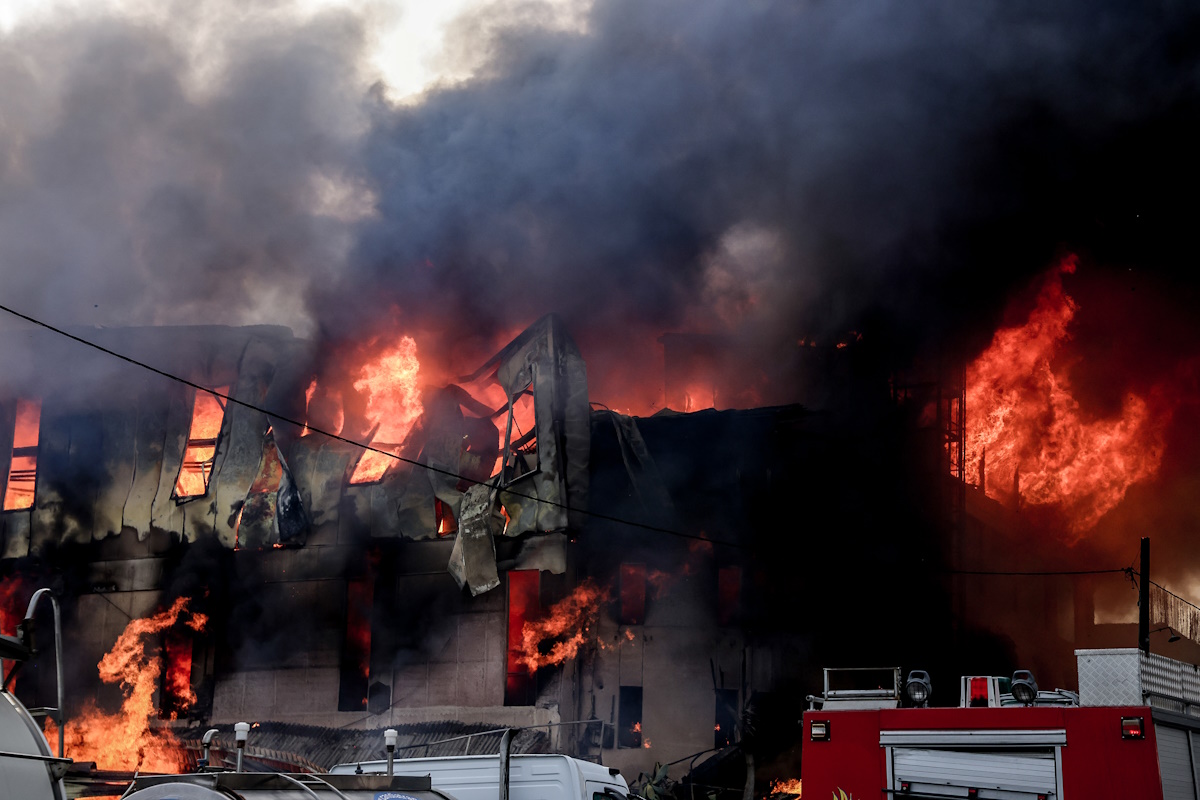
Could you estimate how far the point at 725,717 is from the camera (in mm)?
25609

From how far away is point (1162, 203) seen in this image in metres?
30.4

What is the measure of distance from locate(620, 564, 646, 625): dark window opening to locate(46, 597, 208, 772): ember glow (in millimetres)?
11369

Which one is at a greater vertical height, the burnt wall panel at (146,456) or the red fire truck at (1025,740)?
the burnt wall panel at (146,456)

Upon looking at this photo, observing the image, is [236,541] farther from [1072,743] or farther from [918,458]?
[1072,743]

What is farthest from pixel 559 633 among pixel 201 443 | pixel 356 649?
pixel 201 443

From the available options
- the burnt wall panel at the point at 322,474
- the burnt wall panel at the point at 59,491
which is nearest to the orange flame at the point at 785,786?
the burnt wall panel at the point at 322,474

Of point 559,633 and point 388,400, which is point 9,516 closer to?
point 388,400

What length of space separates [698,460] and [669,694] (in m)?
5.78

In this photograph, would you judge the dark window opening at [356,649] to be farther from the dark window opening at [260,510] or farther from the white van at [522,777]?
the white van at [522,777]

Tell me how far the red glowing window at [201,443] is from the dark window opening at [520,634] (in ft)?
30.9

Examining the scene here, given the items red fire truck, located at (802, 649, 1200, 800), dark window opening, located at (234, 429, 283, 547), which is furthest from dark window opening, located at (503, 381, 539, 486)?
red fire truck, located at (802, 649, 1200, 800)

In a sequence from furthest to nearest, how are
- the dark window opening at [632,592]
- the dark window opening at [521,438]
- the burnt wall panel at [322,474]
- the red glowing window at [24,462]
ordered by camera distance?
the red glowing window at [24,462], the burnt wall panel at [322,474], the dark window opening at [632,592], the dark window opening at [521,438]

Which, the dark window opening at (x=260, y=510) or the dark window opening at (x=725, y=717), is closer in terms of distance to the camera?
the dark window opening at (x=725, y=717)

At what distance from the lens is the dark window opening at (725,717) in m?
25.4
